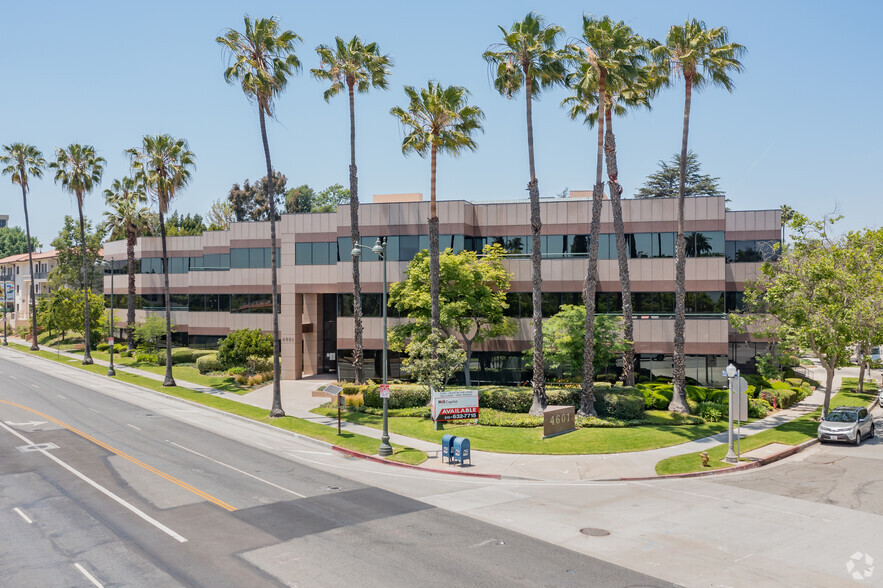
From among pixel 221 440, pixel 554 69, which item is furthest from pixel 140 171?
pixel 554 69

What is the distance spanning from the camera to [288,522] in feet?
57.7

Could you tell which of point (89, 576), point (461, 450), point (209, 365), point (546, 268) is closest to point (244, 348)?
point (209, 365)

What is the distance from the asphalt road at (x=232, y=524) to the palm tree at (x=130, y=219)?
37.2 metres

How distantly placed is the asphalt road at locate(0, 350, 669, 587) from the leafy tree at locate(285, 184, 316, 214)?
79748 mm

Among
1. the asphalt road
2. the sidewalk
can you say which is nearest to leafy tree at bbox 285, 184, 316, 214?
the sidewalk

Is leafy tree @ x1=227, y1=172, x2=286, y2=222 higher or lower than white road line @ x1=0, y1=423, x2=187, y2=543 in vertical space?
higher

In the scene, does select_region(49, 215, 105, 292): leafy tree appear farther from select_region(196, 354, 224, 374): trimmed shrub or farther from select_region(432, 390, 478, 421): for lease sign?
select_region(432, 390, 478, 421): for lease sign

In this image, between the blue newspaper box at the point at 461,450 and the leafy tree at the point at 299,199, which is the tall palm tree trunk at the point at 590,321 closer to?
the blue newspaper box at the point at 461,450

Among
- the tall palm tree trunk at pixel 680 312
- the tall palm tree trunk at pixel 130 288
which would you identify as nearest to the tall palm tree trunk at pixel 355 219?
the tall palm tree trunk at pixel 680 312

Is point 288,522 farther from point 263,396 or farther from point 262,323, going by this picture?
point 262,323

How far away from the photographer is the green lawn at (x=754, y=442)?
2456 centimetres

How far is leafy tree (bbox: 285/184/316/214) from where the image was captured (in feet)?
351

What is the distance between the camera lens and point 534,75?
107 ft

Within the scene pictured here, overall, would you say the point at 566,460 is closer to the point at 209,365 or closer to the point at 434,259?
the point at 434,259
